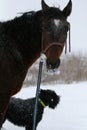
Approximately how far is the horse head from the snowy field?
111 inches

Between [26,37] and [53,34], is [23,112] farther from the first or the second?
[53,34]

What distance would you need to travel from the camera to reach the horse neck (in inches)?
203

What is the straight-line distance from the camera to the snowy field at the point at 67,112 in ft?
25.3

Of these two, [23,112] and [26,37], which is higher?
[26,37]

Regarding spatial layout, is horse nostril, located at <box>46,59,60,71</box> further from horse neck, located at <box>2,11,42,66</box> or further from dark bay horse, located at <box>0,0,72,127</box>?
horse neck, located at <box>2,11,42,66</box>

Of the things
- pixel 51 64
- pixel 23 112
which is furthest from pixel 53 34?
pixel 23 112

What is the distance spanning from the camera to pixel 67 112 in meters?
9.00

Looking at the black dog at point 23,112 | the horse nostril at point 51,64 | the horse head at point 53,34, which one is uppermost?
the horse head at point 53,34

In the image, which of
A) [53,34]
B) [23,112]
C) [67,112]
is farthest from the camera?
[67,112]

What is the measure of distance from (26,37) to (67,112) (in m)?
4.02

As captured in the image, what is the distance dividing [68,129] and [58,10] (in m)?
2.90

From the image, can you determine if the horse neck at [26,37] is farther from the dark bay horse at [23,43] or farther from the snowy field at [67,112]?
the snowy field at [67,112]

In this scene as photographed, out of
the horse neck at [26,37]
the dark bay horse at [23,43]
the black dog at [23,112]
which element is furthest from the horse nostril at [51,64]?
the black dog at [23,112]

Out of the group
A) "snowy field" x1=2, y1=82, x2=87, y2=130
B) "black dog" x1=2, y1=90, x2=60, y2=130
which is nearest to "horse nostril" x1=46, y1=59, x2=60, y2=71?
"black dog" x1=2, y1=90, x2=60, y2=130
